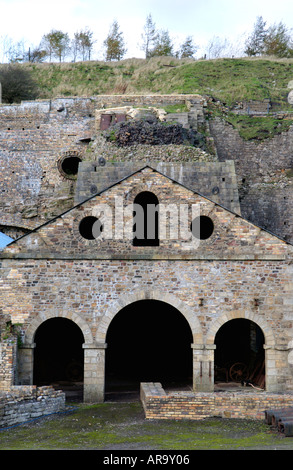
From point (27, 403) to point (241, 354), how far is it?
9.20m

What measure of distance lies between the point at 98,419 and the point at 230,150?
Result: 21066 millimetres

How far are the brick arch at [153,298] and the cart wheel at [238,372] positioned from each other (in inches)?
134

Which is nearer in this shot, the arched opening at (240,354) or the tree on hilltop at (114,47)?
the arched opening at (240,354)

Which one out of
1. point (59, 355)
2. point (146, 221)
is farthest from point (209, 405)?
point (59, 355)

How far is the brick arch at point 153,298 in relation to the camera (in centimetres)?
1634

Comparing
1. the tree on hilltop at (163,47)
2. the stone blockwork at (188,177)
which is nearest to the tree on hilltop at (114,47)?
the tree on hilltop at (163,47)

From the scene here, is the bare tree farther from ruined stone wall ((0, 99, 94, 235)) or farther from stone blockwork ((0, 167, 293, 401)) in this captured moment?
stone blockwork ((0, 167, 293, 401))

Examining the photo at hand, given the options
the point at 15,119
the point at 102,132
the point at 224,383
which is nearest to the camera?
the point at 224,383

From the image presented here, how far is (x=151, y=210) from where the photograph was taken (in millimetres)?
17406

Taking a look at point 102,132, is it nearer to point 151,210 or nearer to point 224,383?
point 151,210

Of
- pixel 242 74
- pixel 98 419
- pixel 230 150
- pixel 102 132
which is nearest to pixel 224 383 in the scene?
pixel 98 419

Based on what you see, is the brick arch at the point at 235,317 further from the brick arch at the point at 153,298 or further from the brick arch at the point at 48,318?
the brick arch at the point at 48,318

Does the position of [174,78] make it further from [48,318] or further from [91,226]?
[48,318]

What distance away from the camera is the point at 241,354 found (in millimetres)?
20375
